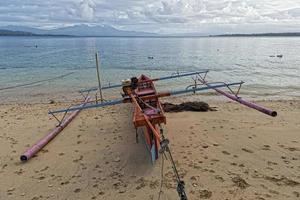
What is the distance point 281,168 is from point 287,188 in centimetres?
86

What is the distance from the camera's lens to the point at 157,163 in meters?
6.51

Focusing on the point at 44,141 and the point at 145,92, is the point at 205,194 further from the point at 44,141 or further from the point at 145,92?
the point at 145,92

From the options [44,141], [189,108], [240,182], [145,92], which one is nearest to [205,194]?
[240,182]

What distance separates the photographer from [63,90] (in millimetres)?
18828

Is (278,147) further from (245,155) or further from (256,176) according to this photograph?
(256,176)

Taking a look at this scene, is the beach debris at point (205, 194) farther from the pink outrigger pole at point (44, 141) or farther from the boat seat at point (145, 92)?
the boat seat at point (145, 92)

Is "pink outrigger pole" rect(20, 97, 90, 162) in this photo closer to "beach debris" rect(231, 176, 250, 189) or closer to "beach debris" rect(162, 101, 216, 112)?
"beach debris" rect(162, 101, 216, 112)

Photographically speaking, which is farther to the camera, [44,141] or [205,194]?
[44,141]

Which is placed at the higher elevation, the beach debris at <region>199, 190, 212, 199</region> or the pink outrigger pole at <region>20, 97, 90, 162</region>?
the beach debris at <region>199, 190, 212, 199</region>

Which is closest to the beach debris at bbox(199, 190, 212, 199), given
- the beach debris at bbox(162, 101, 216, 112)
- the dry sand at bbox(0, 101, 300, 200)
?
the dry sand at bbox(0, 101, 300, 200)

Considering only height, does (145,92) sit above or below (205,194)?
above

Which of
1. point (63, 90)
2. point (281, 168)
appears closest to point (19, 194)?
point (281, 168)

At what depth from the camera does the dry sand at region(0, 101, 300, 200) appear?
557cm

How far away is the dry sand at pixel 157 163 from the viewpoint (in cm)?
557
